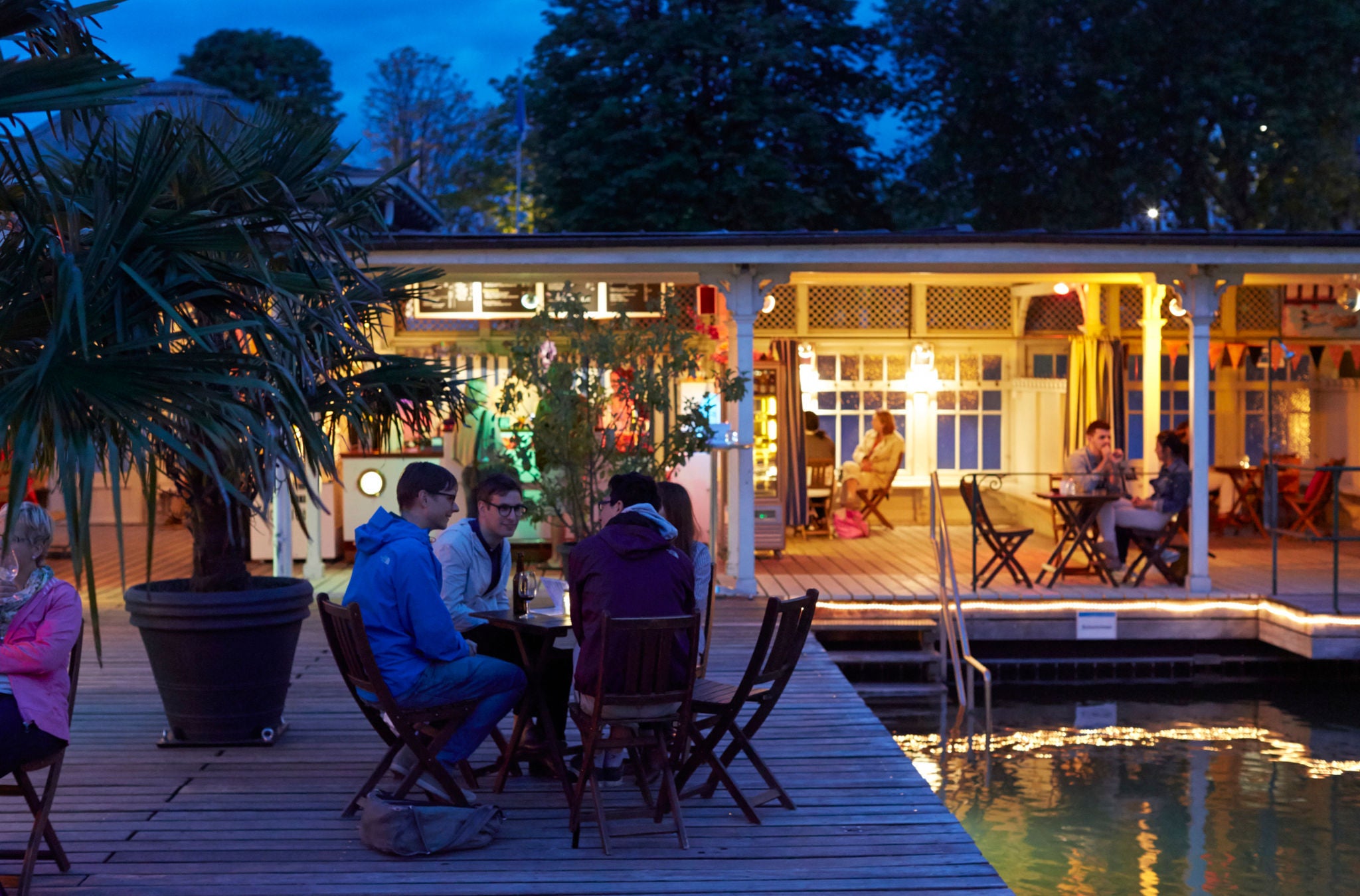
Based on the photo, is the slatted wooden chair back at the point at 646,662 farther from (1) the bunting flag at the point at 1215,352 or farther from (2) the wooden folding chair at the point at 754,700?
(1) the bunting flag at the point at 1215,352

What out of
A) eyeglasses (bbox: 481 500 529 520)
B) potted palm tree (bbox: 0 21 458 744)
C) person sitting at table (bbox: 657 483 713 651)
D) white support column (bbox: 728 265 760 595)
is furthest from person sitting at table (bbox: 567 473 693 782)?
white support column (bbox: 728 265 760 595)

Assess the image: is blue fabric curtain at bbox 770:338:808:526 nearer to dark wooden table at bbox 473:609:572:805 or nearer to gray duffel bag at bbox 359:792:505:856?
dark wooden table at bbox 473:609:572:805

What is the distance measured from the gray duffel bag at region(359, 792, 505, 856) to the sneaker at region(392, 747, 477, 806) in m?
0.19

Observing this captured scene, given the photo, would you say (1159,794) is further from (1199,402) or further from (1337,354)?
(1337,354)

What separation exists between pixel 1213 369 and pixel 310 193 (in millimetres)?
11071

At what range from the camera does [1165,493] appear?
962 cm

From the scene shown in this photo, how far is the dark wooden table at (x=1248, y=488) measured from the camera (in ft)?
42.0

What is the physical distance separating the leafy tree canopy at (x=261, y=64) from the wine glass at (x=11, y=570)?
30.6 metres

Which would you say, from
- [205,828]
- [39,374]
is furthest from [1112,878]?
[39,374]

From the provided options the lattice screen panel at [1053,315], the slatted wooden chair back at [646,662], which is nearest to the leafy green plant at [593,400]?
the slatted wooden chair back at [646,662]

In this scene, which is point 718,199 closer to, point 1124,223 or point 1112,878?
point 1124,223

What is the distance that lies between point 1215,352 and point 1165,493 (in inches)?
181

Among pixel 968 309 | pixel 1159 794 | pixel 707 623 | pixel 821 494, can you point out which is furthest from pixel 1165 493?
pixel 707 623

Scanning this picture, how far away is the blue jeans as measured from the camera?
4445mm
